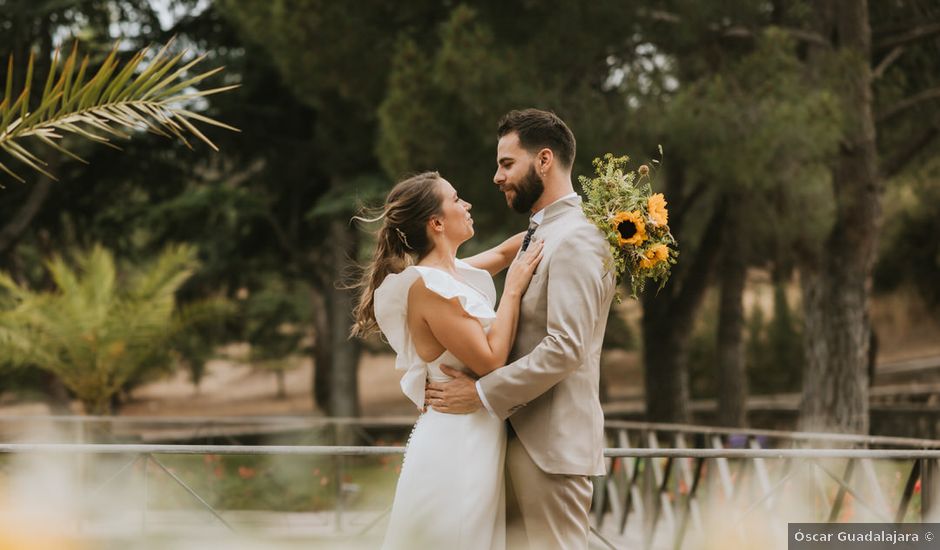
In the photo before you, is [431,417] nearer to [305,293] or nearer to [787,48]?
[787,48]

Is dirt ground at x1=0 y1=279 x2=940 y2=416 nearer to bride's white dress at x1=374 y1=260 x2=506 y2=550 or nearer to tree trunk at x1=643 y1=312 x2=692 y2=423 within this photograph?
tree trunk at x1=643 y1=312 x2=692 y2=423

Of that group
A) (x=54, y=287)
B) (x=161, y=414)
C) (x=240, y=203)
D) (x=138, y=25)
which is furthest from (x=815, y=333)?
(x=161, y=414)

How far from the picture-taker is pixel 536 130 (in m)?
3.95

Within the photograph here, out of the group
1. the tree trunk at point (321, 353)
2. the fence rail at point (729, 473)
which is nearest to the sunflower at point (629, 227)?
the fence rail at point (729, 473)

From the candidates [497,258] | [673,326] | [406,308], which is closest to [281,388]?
[673,326]

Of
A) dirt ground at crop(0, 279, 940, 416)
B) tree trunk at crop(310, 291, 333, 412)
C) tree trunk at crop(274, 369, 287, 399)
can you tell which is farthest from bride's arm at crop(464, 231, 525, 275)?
tree trunk at crop(274, 369, 287, 399)

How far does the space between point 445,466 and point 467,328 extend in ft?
1.56

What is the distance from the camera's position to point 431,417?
12.8 ft

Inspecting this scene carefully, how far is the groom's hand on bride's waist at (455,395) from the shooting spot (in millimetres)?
3826

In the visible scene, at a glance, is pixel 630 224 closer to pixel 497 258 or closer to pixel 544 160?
pixel 544 160

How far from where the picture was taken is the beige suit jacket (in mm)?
3668

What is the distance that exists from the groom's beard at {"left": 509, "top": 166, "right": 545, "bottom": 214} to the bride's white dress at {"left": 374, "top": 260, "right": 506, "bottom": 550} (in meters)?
0.37

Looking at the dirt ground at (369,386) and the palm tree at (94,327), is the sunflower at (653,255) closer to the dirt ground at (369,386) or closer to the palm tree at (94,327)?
the palm tree at (94,327)

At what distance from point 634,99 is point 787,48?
181 cm
